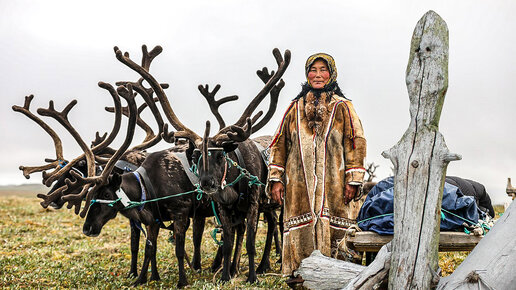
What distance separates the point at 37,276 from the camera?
8891 mm

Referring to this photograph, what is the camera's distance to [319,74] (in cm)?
599

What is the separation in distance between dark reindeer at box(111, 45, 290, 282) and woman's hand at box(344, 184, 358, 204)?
212 cm

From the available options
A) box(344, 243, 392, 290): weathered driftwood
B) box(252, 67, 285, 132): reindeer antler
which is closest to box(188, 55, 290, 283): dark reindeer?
box(252, 67, 285, 132): reindeer antler

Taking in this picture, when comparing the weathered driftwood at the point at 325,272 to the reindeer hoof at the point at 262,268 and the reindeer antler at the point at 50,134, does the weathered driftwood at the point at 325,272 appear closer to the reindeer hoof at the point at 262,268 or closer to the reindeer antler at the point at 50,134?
the reindeer hoof at the point at 262,268

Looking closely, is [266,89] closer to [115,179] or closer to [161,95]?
[161,95]

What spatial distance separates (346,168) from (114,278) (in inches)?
189

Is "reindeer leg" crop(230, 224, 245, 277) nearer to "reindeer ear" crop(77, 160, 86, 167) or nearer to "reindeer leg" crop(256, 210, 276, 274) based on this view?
"reindeer leg" crop(256, 210, 276, 274)

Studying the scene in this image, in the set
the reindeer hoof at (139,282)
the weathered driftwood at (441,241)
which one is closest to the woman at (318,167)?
the weathered driftwood at (441,241)

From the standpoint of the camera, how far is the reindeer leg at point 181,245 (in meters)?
7.82

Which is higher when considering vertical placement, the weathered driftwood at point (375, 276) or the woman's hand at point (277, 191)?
the woman's hand at point (277, 191)

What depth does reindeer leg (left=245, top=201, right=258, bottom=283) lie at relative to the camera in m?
7.66

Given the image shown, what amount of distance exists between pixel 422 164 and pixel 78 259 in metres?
8.68

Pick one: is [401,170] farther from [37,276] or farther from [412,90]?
[37,276]

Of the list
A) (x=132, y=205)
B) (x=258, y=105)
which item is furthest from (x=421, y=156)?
(x=132, y=205)
